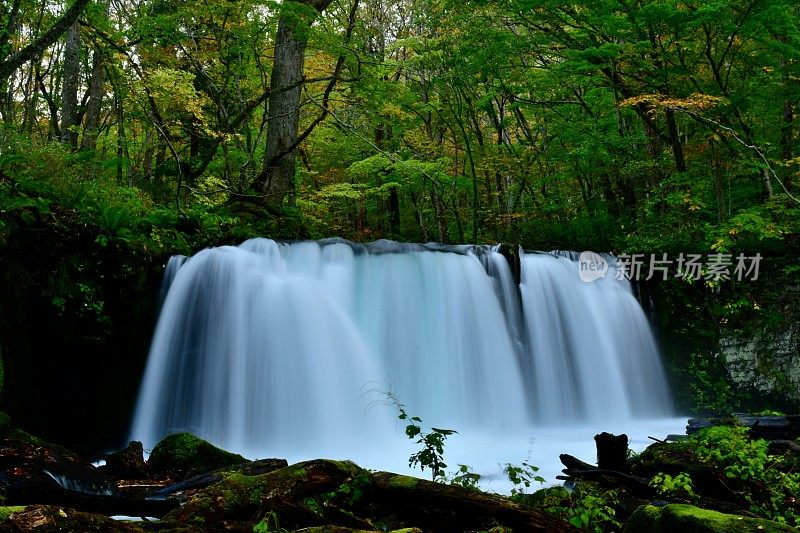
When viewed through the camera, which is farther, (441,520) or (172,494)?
(172,494)

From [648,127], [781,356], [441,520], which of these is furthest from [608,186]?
[441,520]

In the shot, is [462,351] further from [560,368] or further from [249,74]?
[249,74]

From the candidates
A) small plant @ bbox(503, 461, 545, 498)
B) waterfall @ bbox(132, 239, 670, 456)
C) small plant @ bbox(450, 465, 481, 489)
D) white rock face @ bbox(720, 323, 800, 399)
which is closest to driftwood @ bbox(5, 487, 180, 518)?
small plant @ bbox(450, 465, 481, 489)

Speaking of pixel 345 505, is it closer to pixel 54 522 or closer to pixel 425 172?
pixel 54 522

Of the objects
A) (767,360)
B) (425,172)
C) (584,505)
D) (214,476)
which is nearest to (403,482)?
(584,505)

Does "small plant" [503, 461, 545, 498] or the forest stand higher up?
the forest

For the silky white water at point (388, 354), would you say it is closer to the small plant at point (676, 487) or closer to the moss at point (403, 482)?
the small plant at point (676, 487)

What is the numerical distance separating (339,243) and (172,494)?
226 inches

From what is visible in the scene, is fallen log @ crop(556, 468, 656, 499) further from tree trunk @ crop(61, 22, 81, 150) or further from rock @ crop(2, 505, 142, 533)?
tree trunk @ crop(61, 22, 81, 150)

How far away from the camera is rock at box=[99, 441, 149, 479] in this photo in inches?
197

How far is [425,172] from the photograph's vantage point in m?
11.9

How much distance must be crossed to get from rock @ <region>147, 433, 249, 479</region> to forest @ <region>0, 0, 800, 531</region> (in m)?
0.14

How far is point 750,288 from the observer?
10820 millimetres

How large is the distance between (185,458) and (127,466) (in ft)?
1.69
